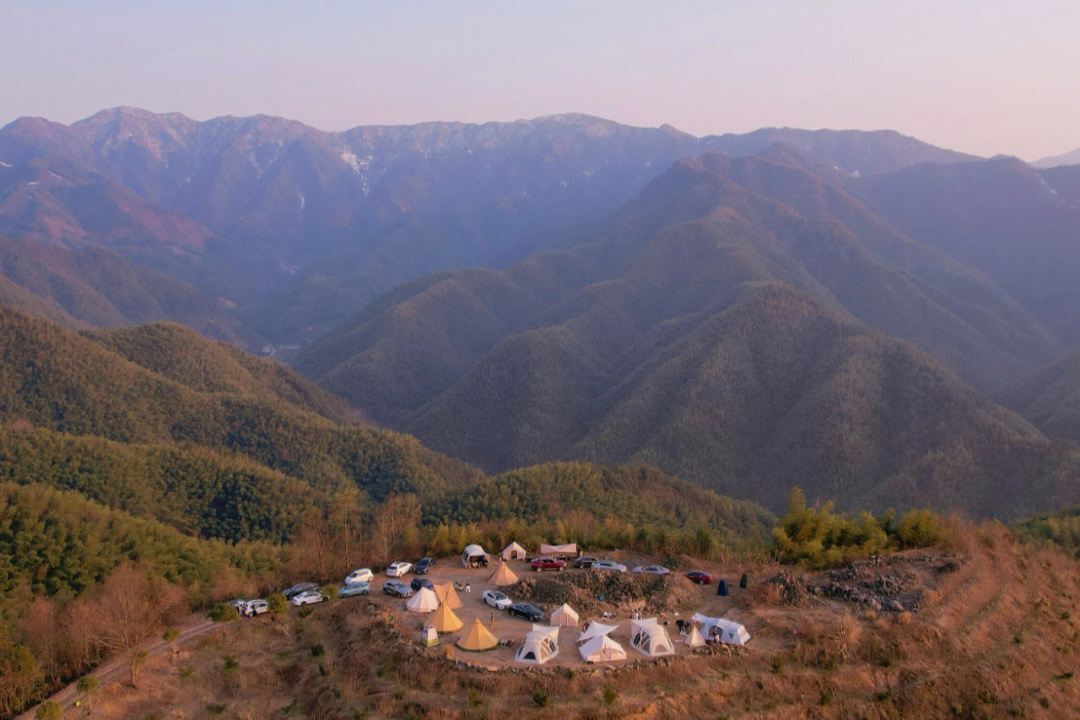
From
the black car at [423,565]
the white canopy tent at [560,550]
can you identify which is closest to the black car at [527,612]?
the black car at [423,565]

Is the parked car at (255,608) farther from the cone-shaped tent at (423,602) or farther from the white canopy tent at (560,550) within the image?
the white canopy tent at (560,550)

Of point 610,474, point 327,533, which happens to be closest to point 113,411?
point 327,533

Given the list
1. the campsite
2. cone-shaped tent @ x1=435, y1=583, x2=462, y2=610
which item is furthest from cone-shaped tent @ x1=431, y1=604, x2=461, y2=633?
cone-shaped tent @ x1=435, y1=583, x2=462, y2=610

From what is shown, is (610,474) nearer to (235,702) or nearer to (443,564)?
(443,564)

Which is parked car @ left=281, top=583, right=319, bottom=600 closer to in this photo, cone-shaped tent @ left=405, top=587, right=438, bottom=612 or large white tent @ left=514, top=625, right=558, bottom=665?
cone-shaped tent @ left=405, top=587, right=438, bottom=612

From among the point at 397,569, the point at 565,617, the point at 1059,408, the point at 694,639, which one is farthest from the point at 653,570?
the point at 1059,408
